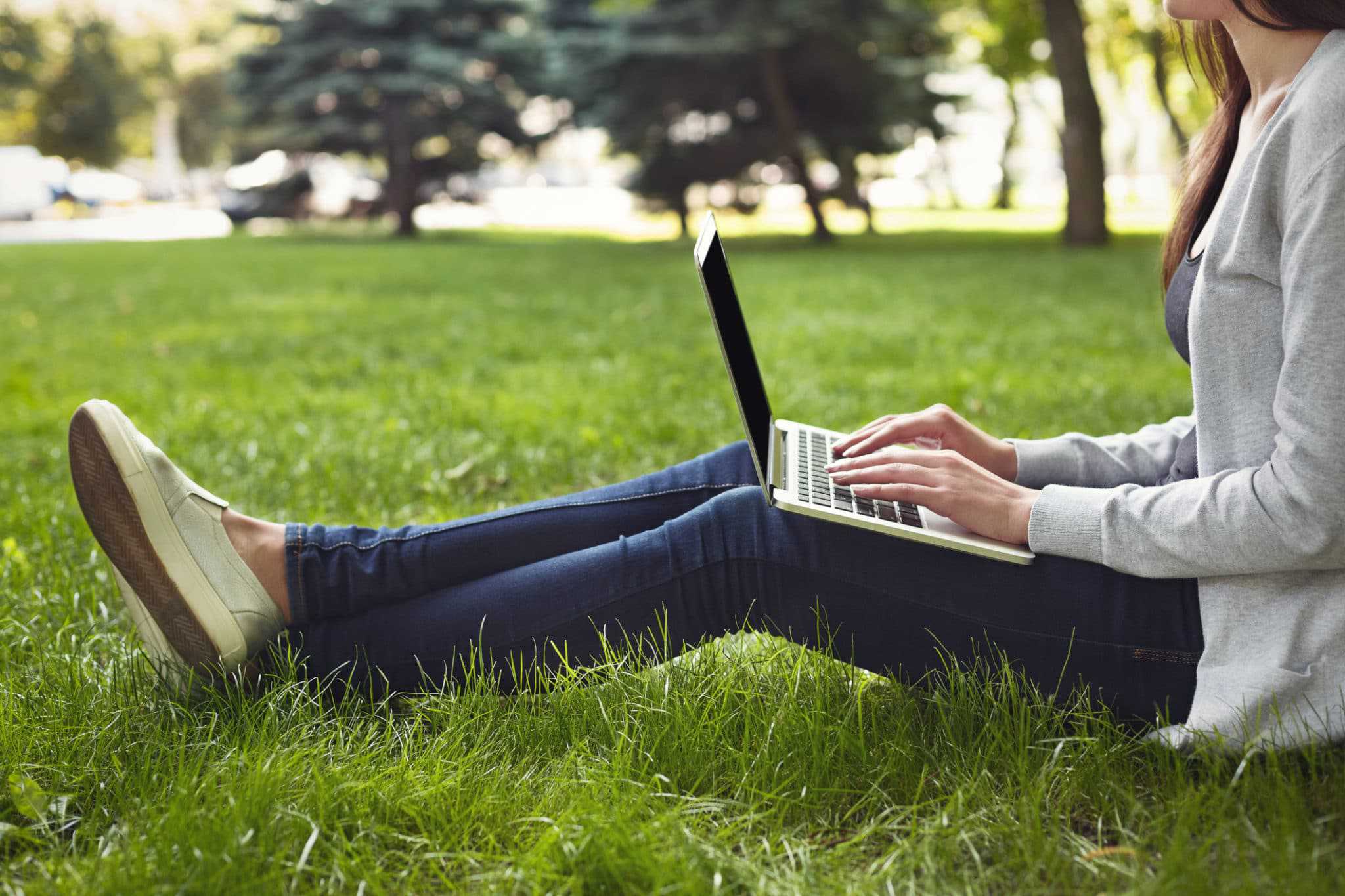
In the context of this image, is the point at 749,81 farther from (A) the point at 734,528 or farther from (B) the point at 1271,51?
(A) the point at 734,528

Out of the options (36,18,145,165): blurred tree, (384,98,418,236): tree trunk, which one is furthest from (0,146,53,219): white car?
(384,98,418,236): tree trunk

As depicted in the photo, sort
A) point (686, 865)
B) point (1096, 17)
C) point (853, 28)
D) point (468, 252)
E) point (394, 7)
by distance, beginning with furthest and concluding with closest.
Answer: point (1096, 17) < point (394, 7) < point (468, 252) < point (853, 28) < point (686, 865)

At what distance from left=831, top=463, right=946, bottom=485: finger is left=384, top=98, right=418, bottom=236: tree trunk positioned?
2100cm

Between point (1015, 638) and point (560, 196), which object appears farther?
point (560, 196)

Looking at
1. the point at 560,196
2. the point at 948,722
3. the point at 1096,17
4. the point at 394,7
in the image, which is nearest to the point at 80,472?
the point at 948,722

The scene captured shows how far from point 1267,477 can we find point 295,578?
5.36 ft

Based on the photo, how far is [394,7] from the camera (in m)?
20.1

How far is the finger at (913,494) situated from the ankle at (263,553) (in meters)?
1.11

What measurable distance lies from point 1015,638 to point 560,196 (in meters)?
46.4

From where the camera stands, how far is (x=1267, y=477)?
1.61 m

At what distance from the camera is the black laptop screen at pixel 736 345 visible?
2061 millimetres

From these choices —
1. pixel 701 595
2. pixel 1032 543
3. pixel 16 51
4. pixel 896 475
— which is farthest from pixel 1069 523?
pixel 16 51

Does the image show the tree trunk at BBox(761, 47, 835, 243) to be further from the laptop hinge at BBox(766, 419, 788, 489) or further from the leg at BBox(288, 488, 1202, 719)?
the leg at BBox(288, 488, 1202, 719)

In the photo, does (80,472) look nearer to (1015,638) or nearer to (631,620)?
(631,620)
